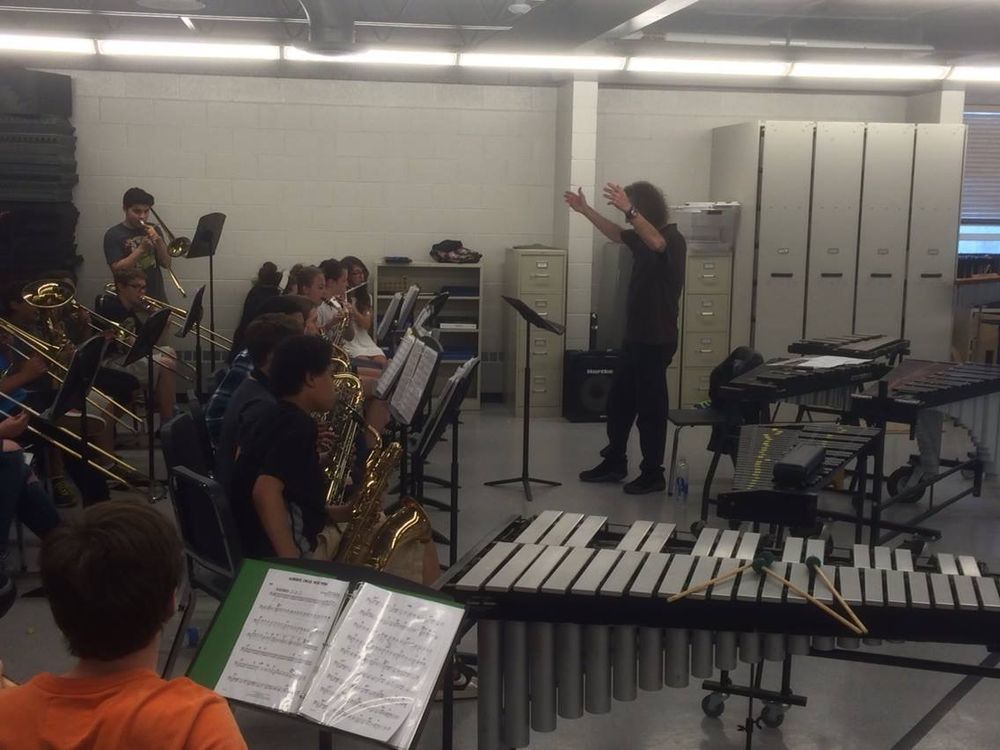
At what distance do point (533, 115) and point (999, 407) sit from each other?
4692 millimetres

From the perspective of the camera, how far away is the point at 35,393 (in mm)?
5367

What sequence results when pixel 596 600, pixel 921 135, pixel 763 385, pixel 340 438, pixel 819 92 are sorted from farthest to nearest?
1. pixel 819 92
2. pixel 921 135
3. pixel 763 385
4. pixel 340 438
5. pixel 596 600

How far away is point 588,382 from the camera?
8266 millimetres

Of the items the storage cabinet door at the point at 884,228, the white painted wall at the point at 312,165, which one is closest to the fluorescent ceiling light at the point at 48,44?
the white painted wall at the point at 312,165

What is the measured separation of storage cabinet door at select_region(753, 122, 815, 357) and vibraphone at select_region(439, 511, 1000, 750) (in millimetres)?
6160

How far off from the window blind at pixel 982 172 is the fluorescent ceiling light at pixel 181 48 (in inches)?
261

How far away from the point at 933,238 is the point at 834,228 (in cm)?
81

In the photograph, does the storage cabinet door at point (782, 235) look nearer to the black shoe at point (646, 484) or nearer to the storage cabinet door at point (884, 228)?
the storage cabinet door at point (884, 228)

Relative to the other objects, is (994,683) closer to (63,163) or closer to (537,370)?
(537,370)

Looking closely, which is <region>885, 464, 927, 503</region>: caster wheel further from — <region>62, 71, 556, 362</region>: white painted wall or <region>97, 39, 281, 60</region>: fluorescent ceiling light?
<region>97, 39, 281, 60</region>: fluorescent ceiling light

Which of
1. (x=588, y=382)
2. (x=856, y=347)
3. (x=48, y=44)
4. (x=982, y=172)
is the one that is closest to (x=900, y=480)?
(x=856, y=347)

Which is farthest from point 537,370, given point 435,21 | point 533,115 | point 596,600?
point 596,600

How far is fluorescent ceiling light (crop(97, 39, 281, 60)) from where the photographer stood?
25.5 ft

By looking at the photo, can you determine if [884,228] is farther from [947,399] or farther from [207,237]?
[207,237]
